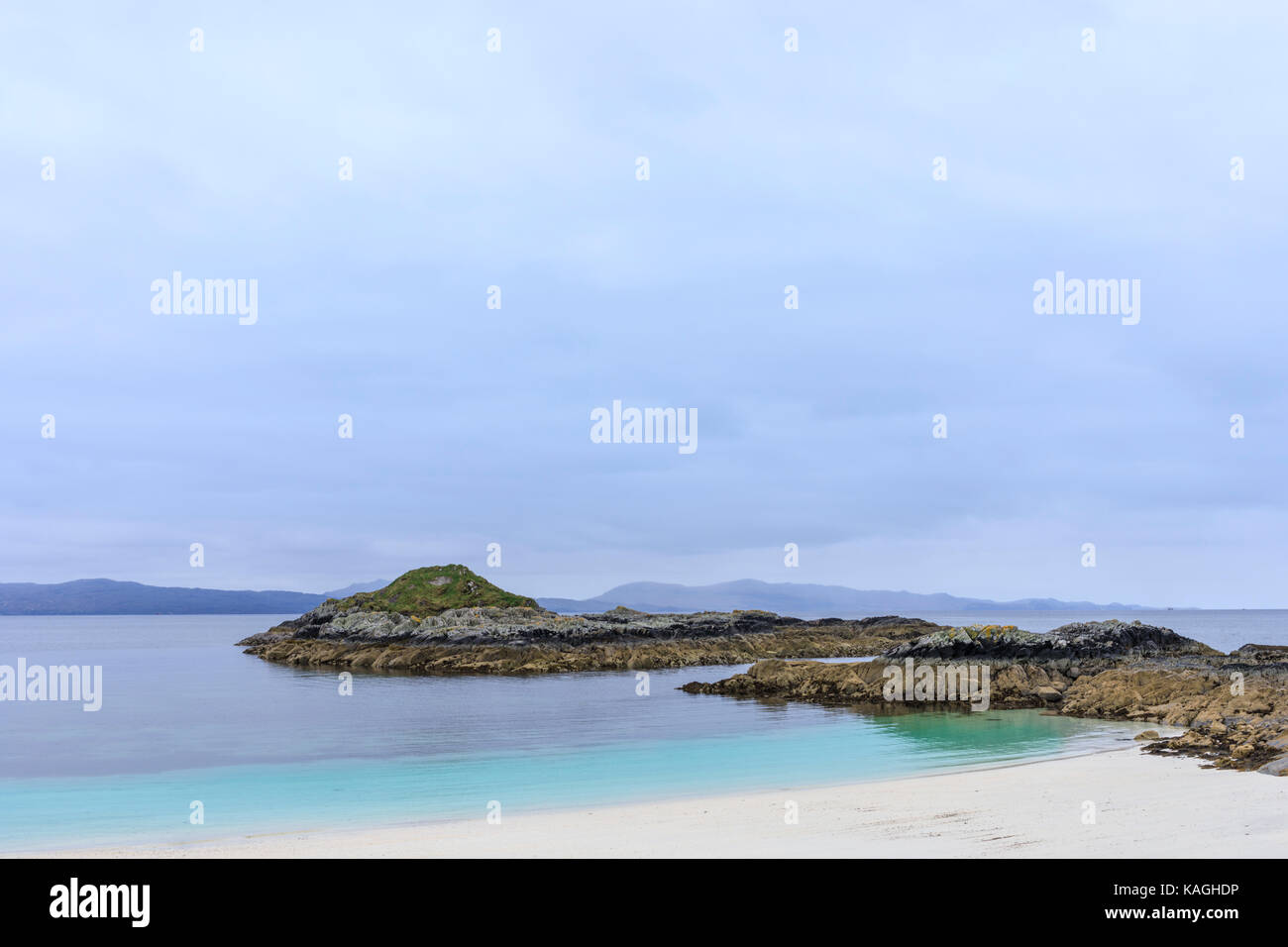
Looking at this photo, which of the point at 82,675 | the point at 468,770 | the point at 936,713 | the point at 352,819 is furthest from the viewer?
the point at 82,675

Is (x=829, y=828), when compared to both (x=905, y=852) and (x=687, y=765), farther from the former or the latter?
(x=687, y=765)

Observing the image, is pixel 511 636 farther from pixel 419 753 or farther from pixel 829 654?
pixel 419 753

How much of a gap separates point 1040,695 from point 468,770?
956 inches

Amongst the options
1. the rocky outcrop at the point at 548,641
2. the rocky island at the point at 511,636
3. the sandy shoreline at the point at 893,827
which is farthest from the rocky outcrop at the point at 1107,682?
the rocky island at the point at 511,636

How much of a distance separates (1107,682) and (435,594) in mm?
81641

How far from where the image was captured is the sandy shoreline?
1213 cm

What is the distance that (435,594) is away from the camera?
10256 cm

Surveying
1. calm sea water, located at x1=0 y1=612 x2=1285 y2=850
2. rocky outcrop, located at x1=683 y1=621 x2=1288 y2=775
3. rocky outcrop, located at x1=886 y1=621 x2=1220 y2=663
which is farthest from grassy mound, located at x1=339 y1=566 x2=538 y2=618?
rocky outcrop, located at x1=886 y1=621 x2=1220 y2=663

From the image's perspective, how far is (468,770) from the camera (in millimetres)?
21891

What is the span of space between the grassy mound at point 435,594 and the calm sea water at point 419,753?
2165 inches

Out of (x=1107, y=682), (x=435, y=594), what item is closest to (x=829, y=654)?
(x=1107, y=682)

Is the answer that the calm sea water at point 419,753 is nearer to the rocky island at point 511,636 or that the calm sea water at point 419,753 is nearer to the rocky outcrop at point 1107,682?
the rocky outcrop at point 1107,682

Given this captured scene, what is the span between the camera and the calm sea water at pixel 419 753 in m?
17.7
